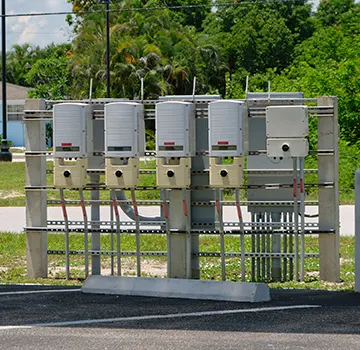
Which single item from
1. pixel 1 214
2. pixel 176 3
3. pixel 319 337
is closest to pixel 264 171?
pixel 319 337

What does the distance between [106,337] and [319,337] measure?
5.10 ft

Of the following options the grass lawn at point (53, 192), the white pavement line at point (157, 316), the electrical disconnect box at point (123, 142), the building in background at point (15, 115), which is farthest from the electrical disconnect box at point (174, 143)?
the building in background at point (15, 115)

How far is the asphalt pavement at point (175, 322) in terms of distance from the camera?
7.49 meters

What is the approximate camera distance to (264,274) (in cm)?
1201

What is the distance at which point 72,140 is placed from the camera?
11141mm

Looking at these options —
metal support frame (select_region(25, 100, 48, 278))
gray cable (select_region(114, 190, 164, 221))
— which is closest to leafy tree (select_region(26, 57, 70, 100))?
gray cable (select_region(114, 190, 164, 221))

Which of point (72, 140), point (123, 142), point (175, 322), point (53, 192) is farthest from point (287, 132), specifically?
point (53, 192)

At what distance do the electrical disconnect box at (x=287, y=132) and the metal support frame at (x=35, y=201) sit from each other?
2700 millimetres

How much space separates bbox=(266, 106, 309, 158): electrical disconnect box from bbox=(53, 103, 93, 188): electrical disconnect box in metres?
1.96

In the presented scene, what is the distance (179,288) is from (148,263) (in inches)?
161

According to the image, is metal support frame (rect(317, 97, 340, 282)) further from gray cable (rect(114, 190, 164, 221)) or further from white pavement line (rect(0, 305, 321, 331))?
white pavement line (rect(0, 305, 321, 331))

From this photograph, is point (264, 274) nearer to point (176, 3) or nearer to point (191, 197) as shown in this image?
point (191, 197)

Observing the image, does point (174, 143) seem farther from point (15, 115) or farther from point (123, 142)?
point (15, 115)

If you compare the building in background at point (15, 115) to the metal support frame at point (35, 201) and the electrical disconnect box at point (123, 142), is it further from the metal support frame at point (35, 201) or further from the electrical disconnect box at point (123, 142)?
the electrical disconnect box at point (123, 142)
